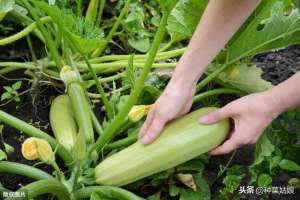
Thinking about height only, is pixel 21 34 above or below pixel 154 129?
above

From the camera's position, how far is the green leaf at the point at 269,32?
1609 millimetres

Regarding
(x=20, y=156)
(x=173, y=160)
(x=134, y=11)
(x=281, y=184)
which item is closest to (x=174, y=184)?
(x=173, y=160)

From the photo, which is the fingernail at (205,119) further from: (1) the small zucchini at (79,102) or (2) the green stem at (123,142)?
(1) the small zucchini at (79,102)

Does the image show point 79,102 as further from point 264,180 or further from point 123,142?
point 264,180

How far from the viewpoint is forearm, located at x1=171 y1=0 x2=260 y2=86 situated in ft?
4.68

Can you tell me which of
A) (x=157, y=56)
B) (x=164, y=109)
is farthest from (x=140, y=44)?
(x=164, y=109)

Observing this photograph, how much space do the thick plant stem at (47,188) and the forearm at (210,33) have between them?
42 cm

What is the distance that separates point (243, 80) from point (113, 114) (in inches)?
17.3

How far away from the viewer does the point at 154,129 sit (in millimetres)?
1512

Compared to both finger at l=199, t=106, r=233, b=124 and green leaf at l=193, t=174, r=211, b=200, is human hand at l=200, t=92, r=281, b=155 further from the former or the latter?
green leaf at l=193, t=174, r=211, b=200

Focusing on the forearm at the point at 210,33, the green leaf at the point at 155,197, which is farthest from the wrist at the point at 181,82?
the green leaf at the point at 155,197

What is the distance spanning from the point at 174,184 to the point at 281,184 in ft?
1.17

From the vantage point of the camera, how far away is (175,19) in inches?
68.1

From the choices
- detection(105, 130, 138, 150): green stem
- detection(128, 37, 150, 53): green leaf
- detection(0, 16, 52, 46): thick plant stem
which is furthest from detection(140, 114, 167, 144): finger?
detection(128, 37, 150, 53): green leaf
